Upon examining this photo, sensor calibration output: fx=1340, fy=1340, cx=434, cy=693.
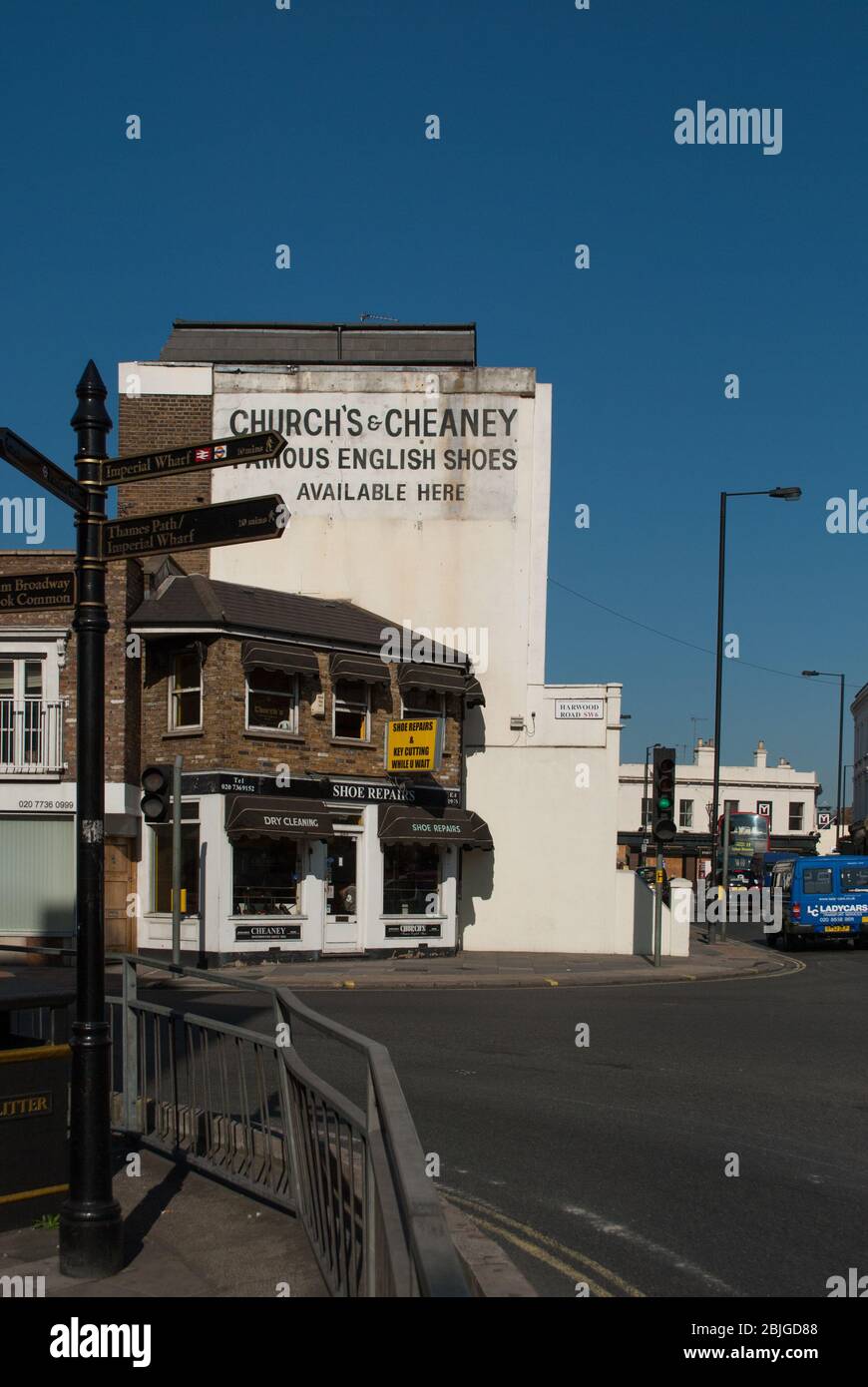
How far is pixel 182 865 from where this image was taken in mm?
25516

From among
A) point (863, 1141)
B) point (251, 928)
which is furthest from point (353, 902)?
point (863, 1141)

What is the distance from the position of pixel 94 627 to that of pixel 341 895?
2062 centimetres

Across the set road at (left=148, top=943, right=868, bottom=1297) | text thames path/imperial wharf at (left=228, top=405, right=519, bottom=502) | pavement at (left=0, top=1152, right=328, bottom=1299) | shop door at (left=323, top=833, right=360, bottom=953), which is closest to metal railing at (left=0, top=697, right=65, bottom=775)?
shop door at (left=323, top=833, right=360, bottom=953)

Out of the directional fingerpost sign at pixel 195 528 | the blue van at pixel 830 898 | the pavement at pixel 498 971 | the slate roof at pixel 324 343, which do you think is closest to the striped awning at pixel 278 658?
the pavement at pixel 498 971

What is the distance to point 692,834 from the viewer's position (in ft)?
251

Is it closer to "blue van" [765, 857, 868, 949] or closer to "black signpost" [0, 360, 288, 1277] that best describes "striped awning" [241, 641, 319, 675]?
"blue van" [765, 857, 868, 949]

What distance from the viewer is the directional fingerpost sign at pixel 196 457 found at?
264 inches

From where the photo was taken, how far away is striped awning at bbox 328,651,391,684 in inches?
1049

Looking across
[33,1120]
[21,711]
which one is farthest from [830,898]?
[33,1120]

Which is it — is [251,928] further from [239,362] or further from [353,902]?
[239,362]

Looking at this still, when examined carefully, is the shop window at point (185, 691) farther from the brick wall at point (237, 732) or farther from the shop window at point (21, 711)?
the shop window at point (21, 711)

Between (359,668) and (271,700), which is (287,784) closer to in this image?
(271,700)

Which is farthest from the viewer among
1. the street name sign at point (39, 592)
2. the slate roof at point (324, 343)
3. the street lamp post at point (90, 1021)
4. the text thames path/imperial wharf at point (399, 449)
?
the slate roof at point (324, 343)

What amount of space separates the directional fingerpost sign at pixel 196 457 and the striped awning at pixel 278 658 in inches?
718
